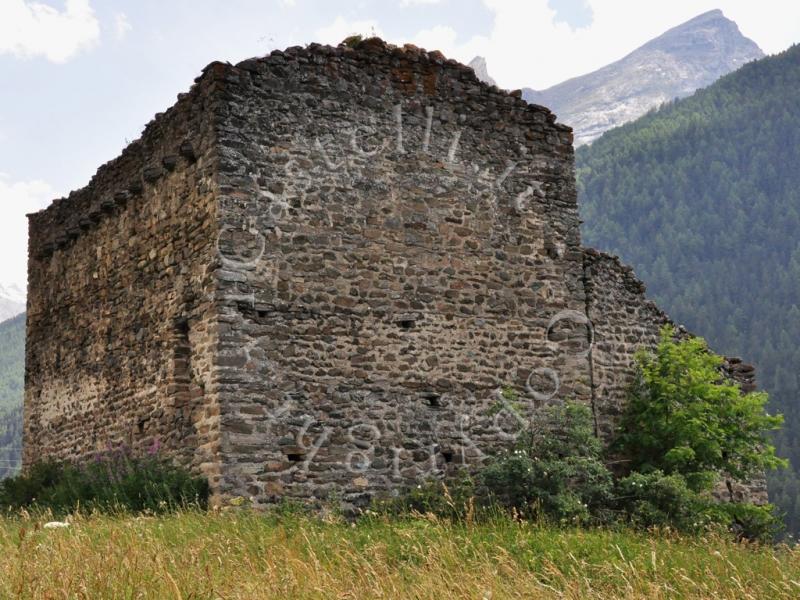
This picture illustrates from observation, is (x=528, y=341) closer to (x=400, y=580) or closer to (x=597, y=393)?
(x=597, y=393)

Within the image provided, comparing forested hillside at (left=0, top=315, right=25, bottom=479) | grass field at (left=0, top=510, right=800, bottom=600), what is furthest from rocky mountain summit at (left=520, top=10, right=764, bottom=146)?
grass field at (left=0, top=510, right=800, bottom=600)

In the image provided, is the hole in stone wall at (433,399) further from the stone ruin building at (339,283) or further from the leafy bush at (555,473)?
the leafy bush at (555,473)

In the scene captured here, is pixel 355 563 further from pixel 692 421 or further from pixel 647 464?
pixel 692 421

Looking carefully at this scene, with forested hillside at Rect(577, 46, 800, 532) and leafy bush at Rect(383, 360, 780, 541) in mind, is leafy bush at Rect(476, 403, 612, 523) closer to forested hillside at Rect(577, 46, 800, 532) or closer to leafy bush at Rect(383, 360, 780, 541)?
leafy bush at Rect(383, 360, 780, 541)

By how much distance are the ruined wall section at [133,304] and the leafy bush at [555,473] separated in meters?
3.60

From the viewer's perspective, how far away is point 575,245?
14.7 m

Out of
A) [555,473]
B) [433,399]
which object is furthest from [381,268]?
[555,473]

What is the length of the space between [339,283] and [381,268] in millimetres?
626

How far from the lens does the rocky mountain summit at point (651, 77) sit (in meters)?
145

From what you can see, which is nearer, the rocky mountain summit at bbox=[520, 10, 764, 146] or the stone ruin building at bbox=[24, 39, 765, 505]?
the stone ruin building at bbox=[24, 39, 765, 505]

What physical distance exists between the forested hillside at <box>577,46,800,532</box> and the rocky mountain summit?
4568cm

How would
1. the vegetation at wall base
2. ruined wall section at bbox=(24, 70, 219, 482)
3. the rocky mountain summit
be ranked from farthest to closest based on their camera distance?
the rocky mountain summit < the vegetation at wall base < ruined wall section at bbox=(24, 70, 219, 482)

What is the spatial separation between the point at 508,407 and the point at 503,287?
63.1 inches

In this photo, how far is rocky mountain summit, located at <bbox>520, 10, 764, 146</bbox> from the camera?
145 metres
